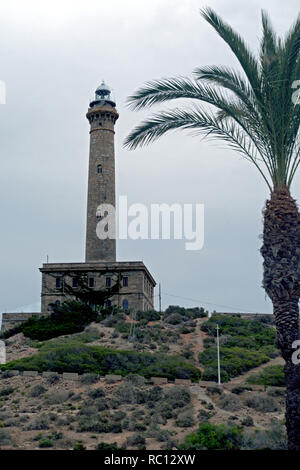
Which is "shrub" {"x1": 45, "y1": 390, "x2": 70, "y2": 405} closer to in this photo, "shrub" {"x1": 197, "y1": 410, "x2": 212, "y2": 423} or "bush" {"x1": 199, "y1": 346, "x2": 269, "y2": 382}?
"shrub" {"x1": 197, "y1": 410, "x2": 212, "y2": 423}

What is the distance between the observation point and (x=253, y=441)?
16.6 m

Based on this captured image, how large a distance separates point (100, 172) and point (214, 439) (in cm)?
3839

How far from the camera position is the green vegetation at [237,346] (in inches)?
1276

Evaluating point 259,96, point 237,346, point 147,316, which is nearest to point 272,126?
point 259,96

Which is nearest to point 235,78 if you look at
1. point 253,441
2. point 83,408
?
point 253,441

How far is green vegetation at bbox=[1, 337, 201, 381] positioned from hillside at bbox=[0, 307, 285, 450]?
53 millimetres

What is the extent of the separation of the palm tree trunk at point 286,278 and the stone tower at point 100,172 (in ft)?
125

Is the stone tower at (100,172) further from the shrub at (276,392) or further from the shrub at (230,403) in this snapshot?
the shrub at (230,403)

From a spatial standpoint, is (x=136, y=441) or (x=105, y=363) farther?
(x=105, y=363)

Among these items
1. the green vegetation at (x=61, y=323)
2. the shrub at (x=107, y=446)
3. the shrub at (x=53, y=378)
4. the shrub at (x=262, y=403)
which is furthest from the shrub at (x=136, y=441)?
the green vegetation at (x=61, y=323)

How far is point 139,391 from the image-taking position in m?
25.9

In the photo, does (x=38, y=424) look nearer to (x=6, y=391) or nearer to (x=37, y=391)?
(x=37, y=391)
